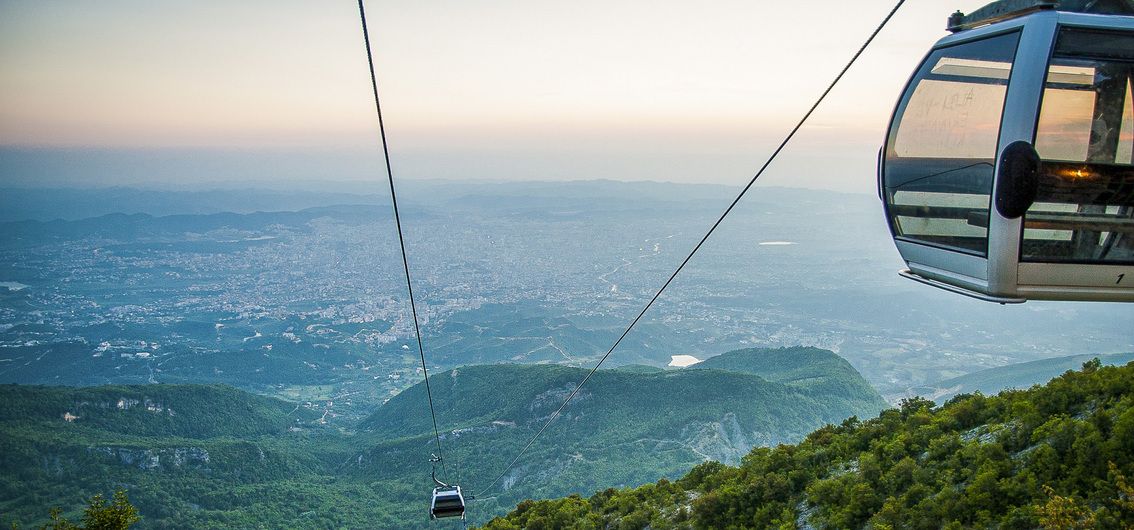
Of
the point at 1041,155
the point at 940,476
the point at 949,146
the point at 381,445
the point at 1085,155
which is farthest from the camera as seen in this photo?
the point at 381,445

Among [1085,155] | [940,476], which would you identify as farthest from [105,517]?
[1085,155]

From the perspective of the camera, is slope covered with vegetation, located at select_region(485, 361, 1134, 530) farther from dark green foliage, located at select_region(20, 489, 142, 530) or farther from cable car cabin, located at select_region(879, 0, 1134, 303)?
dark green foliage, located at select_region(20, 489, 142, 530)

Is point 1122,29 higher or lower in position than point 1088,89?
higher

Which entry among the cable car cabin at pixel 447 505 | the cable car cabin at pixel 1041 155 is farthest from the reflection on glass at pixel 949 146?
the cable car cabin at pixel 447 505

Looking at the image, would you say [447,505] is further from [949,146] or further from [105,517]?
[949,146]

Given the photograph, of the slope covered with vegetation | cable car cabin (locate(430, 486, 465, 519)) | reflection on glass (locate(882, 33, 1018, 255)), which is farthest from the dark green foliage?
reflection on glass (locate(882, 33, 1018, 255))

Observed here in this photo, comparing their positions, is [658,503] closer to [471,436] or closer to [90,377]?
[471,436]

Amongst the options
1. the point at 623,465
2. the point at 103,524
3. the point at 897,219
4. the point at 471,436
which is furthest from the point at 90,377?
the point at 897,219
